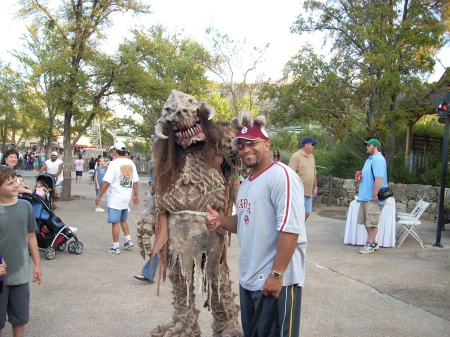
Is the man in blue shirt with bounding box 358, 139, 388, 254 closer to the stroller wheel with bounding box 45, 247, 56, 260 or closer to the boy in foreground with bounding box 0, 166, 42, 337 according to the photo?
the stroller wheel with bounding box 45, 247, 56, 260

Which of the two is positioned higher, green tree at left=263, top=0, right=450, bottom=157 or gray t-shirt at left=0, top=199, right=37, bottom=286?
green tree at left=263, top=0, right=450, bottom=157

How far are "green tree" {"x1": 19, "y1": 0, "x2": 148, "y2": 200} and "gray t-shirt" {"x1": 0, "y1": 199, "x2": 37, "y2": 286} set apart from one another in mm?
10249

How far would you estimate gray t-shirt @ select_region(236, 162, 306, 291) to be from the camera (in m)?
2.43

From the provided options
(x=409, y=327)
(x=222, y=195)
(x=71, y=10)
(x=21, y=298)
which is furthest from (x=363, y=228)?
(x=71, y=10)

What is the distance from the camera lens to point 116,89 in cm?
1350

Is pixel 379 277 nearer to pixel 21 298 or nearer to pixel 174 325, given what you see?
pixel 174 325

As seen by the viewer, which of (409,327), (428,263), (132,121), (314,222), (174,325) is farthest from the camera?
(132,121)

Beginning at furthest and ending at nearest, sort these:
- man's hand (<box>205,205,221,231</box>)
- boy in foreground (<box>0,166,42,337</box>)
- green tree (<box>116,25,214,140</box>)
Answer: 1. green tree (<box>116,25,214,140</box>)
2. boy in foreground (<box>0,166,42,337</box>)
3. man's hand (<box>205,205,221,231</box>)

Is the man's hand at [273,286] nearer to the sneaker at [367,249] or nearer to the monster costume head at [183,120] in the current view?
the monster costume head at [183,120]

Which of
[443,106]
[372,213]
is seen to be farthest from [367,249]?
[443,106]

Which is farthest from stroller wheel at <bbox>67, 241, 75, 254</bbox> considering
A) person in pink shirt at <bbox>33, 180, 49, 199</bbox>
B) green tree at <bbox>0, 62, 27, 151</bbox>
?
green tree at <bbox>0, 62, 27, 151</bbox>

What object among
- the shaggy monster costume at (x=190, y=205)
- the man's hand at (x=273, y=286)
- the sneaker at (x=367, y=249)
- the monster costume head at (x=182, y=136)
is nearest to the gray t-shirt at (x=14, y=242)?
the shaggy monster costume at (x=190, y=205)

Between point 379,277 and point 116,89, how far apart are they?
10.3 meters

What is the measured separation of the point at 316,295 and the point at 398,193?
28.9 feet
